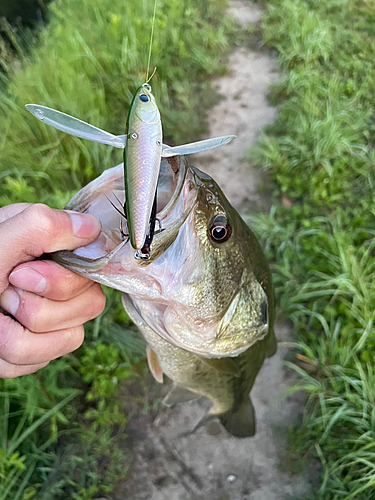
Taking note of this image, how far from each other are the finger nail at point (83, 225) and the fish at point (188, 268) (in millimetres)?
63

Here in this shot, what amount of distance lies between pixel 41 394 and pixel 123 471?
0.79 meters

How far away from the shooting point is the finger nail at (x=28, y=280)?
1080 mm

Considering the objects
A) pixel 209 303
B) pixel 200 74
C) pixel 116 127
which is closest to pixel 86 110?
pixel 116 127

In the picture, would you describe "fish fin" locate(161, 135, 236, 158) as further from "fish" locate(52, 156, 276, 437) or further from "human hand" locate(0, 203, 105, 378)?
"human hand" locate(0, 203, 105, 378)

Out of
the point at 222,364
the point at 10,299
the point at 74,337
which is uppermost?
the point at 10,299

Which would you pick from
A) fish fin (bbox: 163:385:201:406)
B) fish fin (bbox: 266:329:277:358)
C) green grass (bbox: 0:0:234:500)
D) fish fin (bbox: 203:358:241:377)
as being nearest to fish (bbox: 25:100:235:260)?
fish fin (bbox: 203:358:241:377)

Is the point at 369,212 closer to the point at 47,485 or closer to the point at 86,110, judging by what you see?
the point at 86,110

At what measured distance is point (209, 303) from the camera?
3.98 ft

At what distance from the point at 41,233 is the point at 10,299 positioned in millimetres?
329

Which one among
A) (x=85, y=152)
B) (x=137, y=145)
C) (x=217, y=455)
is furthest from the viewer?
(x=85, y=152)

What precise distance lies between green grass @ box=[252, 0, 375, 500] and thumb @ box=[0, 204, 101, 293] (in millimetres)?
1947

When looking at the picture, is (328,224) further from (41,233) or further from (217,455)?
(41,233)

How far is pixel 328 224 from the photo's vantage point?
9.52ft

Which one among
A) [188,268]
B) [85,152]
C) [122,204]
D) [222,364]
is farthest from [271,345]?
[85,152]
